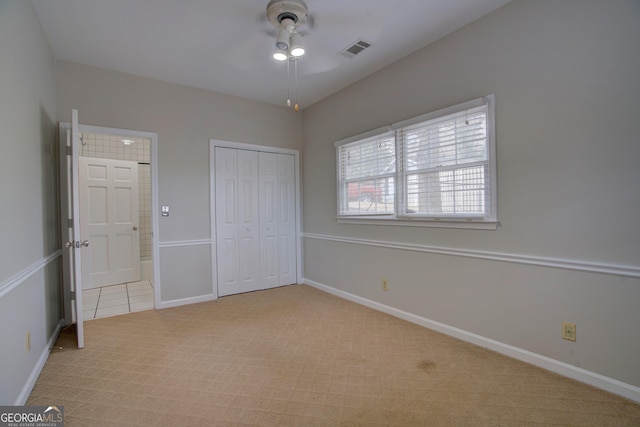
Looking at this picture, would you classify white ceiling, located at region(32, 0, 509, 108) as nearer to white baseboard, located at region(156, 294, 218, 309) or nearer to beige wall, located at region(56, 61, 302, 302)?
beige wall, located at region(56, 61, 302, 302)

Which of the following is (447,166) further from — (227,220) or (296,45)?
(227,220)

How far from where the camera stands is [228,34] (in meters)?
2.61

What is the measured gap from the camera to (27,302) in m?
1.99

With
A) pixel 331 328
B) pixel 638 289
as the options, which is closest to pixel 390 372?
pixel 331 328

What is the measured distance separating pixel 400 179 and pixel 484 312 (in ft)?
4.75

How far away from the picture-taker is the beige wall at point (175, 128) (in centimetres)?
317

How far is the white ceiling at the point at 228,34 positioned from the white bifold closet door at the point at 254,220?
1.16 m

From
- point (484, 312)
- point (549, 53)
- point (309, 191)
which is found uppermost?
point (549, 53)

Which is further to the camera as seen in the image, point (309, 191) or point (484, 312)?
point (309, 191)

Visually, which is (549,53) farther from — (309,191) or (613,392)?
(309,191)

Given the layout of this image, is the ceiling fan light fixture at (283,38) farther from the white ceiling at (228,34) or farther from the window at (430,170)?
the window at (430,170)

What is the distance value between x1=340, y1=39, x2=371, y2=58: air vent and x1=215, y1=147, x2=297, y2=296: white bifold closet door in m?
1.89

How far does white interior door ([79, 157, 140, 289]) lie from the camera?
4.41m
